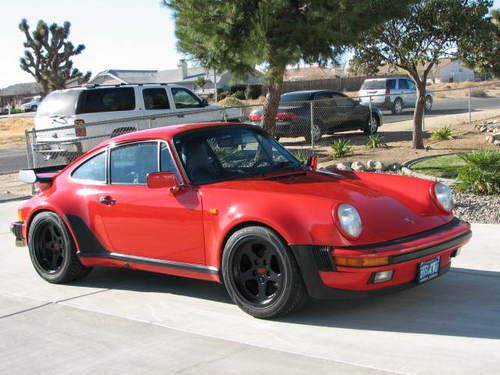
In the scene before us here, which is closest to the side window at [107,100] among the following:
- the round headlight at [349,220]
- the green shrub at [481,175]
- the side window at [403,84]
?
the green shrub at [481,175]

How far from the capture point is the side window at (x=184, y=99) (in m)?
18.0

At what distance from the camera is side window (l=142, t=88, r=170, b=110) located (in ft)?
57.3

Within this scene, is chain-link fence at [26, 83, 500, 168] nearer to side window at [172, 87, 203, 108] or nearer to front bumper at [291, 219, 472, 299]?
side window at [172, 87, 203, 108]

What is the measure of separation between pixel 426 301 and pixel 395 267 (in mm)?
867

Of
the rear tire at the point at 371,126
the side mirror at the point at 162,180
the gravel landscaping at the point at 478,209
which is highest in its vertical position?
the side mirror at the point at 162,180

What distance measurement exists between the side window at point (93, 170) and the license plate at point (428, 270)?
3037mm

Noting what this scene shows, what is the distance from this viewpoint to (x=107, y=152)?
6777 mm

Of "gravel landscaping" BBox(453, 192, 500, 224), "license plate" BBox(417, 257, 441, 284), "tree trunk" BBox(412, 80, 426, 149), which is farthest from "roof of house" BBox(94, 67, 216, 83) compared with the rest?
"license plate" BBox(417, 257, 441, 284)

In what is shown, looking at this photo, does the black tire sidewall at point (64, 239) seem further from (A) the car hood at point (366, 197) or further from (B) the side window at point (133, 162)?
(A) the car hood at point (366, 197)

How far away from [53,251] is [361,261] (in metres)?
3.44

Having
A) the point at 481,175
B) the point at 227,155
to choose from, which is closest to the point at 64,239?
the point at 227,155

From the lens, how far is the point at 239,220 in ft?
18.0

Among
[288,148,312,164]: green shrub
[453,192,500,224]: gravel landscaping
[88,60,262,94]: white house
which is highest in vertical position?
[88,60,262,94]: white house

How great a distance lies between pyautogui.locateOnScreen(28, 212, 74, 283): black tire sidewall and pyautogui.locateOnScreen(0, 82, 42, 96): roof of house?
4331 inches
